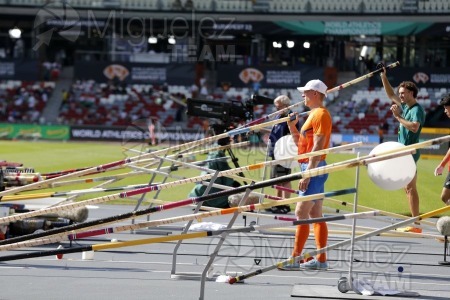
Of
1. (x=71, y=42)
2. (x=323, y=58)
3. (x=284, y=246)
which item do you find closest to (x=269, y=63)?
(x=323, y=58)

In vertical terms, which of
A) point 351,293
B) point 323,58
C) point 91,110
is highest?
point 323,58

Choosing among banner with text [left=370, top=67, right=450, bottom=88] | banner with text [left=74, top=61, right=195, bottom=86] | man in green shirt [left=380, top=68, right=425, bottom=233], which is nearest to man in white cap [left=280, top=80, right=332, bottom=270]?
man in green shirt [left=380, top=68, right=425, bottom=233]

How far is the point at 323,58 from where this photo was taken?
5078 cm

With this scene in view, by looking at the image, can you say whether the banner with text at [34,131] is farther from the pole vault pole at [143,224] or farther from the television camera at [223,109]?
the pole vault pole at [143,224]

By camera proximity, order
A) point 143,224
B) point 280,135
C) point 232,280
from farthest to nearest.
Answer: point 280,135 → point 232,280 → point 143,224

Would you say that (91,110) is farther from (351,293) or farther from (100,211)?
(351,293)

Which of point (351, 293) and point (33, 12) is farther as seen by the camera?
point (33, 12)

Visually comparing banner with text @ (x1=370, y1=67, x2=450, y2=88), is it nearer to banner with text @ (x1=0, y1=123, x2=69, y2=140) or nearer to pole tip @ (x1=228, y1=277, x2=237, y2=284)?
banner with text @ (x1=0, y1=123, x2=69, y2=140)

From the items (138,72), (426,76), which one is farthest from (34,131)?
(426,76)

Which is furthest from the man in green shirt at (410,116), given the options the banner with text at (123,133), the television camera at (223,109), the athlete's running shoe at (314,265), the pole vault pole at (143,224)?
the banner with text at (123,133)

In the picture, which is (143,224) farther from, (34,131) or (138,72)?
(138,72)

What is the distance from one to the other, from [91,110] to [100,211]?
1380 inches

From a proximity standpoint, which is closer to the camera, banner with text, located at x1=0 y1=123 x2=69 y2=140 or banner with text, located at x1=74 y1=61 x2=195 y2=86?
banner with text, located at x1=0 y1=123 x2=69 y2=140

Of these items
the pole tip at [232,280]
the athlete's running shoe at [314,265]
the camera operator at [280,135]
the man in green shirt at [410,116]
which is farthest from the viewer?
the camera operator at [280,135]
